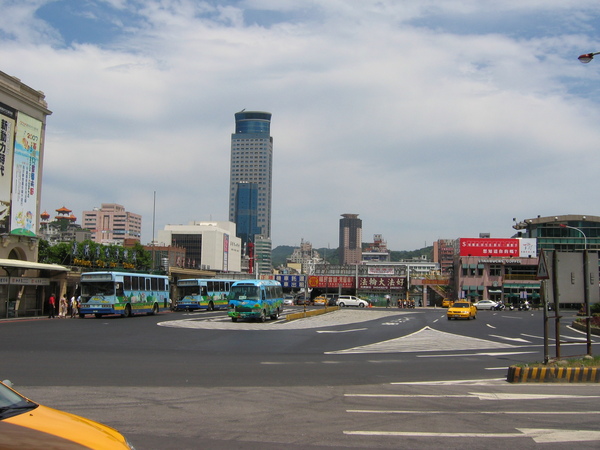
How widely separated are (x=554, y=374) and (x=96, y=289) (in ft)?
106

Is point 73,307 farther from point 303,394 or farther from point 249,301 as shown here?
point 303,394

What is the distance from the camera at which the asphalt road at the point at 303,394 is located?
808 cm

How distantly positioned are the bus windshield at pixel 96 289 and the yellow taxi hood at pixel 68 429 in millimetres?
35460

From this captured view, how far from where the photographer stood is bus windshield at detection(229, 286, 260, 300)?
3753 cm

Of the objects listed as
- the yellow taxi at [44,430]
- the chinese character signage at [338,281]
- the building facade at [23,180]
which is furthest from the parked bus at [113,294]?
the chinese character signage at [338,281]

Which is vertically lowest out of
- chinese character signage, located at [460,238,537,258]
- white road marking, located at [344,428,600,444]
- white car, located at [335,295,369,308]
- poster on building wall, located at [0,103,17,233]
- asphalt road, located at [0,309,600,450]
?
white car, located at [335,295,369,308]

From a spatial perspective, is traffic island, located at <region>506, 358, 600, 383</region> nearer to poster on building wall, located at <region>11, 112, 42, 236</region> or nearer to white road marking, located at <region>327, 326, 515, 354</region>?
white road marking, located at <region>327, 326, 515, 354</region>

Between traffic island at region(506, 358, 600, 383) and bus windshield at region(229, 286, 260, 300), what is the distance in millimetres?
25254

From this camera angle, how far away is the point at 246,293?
3766 centimetres

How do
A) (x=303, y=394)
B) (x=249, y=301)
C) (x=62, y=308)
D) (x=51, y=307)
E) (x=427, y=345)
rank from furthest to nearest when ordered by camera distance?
A: (x=62, y=308)
(x=51, y=307)
(x=249, y=301)
(x=427, y=345)
(x=303, y=394)

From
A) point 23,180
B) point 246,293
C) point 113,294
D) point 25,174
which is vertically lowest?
point 113,294

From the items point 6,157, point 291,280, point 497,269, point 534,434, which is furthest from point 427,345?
point 291,280

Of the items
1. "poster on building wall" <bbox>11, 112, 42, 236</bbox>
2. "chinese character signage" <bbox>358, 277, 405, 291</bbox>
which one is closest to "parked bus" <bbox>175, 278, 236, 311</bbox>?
"poster on building wall" <bbox>11, 112, 42, 236</bbox>

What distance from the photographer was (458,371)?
1537 cm
